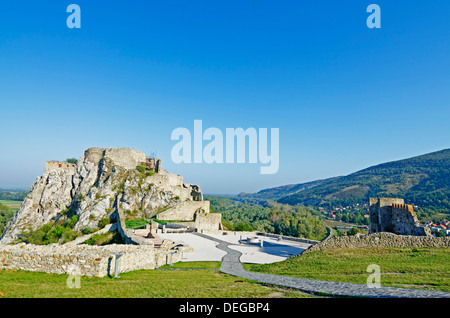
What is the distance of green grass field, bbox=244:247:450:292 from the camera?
26.8 ft

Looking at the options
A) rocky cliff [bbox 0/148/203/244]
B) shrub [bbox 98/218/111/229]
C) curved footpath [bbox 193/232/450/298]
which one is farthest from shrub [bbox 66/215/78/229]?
curved footpath [bbox 193/232/450/298]

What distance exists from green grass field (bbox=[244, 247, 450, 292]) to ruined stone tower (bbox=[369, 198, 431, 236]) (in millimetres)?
7836

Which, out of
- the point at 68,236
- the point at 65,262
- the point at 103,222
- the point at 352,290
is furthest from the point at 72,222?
the point at 352,290

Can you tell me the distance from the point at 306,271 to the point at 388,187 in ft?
627

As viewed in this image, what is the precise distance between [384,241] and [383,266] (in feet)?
15.5

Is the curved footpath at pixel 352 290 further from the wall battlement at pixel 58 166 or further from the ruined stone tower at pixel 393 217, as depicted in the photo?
the wall battlement at pixel 58 166

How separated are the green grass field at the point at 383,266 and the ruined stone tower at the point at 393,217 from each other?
784cm

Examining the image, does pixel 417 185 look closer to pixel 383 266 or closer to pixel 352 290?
pixel 383 266

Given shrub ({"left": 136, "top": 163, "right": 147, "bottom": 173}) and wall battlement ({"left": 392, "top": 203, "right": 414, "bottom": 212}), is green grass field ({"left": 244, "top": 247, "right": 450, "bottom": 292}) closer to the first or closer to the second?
wall battlement ({"left": 392, "top": 203, "right": 414, "bottom": 212})

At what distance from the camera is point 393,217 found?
2209cm
